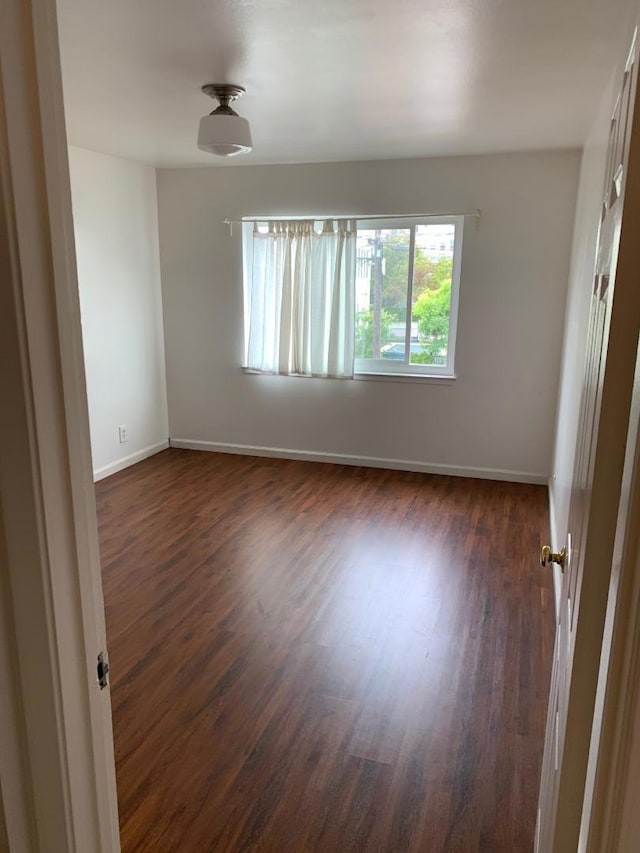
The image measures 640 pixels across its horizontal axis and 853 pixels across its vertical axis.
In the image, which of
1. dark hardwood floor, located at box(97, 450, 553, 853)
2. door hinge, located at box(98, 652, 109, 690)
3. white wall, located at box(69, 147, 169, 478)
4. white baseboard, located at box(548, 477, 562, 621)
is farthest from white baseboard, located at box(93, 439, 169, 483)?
door hinge, located at box(98, 652, 109, 690)

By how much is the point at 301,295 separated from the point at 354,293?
0.45 metres

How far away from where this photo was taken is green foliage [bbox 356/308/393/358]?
4.89 m

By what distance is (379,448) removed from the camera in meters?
5.09

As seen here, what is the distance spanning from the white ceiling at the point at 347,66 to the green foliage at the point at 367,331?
1.39 metres

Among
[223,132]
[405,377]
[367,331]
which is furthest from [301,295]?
[223,132]

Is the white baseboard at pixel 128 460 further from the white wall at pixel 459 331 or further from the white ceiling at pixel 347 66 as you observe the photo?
the white ceiling at pixel 347 66

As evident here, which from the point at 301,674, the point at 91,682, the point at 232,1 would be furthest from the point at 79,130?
the point at 91,682

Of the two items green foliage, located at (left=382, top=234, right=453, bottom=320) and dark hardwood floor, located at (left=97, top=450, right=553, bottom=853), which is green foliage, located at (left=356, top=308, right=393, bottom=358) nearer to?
green foliage, located at (left=382, top=234, right=453, bottom=320)

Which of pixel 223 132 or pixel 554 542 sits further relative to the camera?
pixel 554 542

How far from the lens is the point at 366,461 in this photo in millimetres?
5160

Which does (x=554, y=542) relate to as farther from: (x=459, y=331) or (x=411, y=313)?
(x=411, y=313)

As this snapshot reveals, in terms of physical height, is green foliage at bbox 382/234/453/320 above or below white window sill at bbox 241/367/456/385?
above

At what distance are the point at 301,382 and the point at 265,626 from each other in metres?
2.72

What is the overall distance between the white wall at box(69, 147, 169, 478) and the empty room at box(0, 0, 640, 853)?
33 mm
